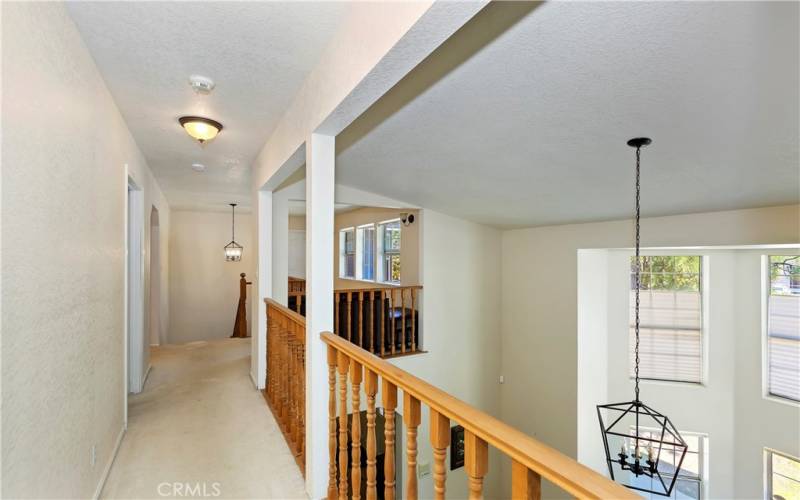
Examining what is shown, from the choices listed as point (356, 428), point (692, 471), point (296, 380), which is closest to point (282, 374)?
point (296, 380)

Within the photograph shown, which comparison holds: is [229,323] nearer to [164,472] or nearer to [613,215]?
[164,472]

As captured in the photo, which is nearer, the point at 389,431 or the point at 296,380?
the point at 389,431

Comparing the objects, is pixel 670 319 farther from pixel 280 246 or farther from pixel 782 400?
pixel 280 246

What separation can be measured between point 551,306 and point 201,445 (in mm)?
4429

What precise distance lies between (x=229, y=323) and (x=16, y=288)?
777 centimetres

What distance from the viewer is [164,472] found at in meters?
2.41

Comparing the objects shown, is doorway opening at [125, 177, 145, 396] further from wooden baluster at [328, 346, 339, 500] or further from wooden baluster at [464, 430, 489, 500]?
wooden baluster at [464, 430, 489, 500]

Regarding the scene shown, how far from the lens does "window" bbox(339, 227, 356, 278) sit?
8500 mm

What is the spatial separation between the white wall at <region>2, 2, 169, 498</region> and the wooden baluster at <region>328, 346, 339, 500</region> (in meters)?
1.14

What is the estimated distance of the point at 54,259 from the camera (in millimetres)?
1558

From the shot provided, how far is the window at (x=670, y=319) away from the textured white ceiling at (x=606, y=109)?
2190mm

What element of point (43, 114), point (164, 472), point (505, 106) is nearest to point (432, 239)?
point (505, 106)

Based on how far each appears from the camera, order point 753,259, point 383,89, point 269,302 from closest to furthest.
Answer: point 383,89
point 269,302
point 753,259

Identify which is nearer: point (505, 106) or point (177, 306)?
point (505, 106)
